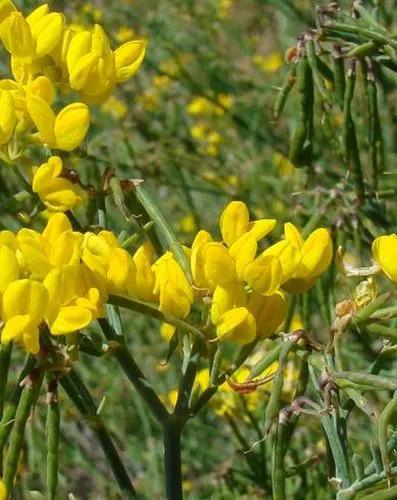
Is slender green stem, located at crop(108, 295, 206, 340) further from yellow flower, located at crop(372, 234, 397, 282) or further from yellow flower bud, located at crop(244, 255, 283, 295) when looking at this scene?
yellow flower, located at crop(372, 234, 397, 282)

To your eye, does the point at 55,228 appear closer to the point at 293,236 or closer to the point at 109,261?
the point at 109,261

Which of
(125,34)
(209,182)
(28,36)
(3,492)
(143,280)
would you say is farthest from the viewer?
(125,34)

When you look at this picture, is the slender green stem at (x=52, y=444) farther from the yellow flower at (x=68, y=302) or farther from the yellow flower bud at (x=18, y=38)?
the yellow flower bud at (x=18, y=38)

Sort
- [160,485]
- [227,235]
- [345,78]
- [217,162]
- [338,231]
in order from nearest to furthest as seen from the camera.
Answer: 1. [227,235]
2. [345,78]
3. [338,231]
4. [160,485]
5. [217,162]

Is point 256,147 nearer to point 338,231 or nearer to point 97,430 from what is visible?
point 338,231

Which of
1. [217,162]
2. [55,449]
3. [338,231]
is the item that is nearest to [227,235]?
[55,449]

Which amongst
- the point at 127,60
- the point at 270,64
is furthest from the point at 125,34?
the point at 127,60
